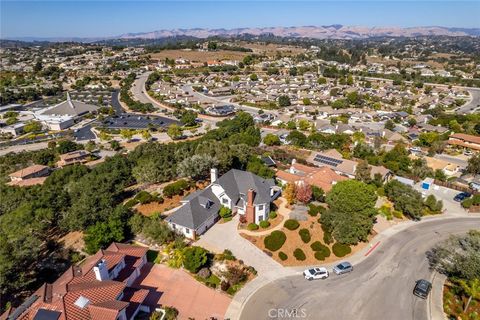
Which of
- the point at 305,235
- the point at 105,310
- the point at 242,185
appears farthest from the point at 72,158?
the point at 305,235

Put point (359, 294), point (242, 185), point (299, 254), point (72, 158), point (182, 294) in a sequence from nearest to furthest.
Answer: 1. point (182, 294)
2. point (359, 294)
3. point (299, 254)
4. point (242, 185)
5. point (72, 158)

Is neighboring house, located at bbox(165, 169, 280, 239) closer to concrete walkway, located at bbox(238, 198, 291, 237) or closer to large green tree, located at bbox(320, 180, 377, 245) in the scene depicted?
concrete walkway, located at bbox(238, 198, 291, 237)

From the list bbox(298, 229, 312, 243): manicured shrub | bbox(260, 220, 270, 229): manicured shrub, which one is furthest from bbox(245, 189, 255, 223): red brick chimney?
A: bbox(298, 229, 312, 243): manicured shrub

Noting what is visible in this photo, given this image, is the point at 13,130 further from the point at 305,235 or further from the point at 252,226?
the point at 305,235

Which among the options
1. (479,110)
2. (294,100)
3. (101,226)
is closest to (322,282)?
(101,226)

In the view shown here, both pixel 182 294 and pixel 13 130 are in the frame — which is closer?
pixel 182 294

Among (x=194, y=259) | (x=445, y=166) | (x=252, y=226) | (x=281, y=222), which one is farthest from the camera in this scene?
(x=445, y=166)
